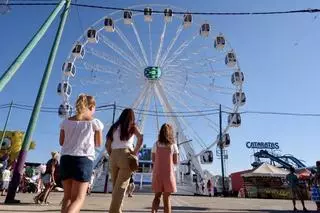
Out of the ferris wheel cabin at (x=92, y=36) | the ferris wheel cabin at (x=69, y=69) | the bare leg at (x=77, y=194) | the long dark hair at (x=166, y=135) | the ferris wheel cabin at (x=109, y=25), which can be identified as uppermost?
the ferris wheel cabin at (x=109, y=25)

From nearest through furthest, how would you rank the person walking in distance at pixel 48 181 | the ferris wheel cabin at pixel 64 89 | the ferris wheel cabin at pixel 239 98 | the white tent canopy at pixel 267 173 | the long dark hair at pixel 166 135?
the long dark hair at pixel 166 135, the person walking in distance at pixel 48 181, the ferris wheel cabin at pixel 64 89, the ferris wheel cabin at pixel 239 98, the white tent canopy at pixel 267 173

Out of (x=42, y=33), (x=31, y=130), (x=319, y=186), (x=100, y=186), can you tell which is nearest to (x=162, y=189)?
(x=31, y=130)

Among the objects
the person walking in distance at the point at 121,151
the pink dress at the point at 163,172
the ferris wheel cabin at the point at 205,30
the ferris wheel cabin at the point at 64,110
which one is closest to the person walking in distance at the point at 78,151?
the person walking in distance at the point at 121,151

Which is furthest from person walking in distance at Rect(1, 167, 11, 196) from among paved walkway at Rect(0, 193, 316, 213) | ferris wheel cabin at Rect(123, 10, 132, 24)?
ferris wheel cabin at Rect(123, 10, 132, 24)

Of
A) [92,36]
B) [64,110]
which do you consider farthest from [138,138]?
[92,36]

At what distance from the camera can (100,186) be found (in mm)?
29969

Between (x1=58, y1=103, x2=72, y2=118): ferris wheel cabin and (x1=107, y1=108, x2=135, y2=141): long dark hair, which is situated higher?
(x1=58, y1=103, x2=72, y2=118): ferris wheel cabin

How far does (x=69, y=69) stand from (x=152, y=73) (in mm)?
5739

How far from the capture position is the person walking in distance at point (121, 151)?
16.8 feet

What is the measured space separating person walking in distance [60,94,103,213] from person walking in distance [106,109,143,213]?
894mm

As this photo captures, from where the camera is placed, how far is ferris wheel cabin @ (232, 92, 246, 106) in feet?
89.1

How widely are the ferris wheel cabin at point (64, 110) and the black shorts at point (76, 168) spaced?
22075mm

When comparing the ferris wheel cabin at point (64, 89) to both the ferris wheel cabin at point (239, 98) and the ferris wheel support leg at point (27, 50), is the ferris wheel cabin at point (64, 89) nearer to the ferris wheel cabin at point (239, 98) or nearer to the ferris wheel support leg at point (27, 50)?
the ferris wheel cabin at point (239, 98)

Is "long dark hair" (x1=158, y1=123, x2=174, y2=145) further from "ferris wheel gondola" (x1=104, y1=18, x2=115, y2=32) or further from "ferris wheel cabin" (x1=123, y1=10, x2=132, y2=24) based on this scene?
"ferris wheel cabin" (x1=123, y1=10, x2=132, y2=24)
